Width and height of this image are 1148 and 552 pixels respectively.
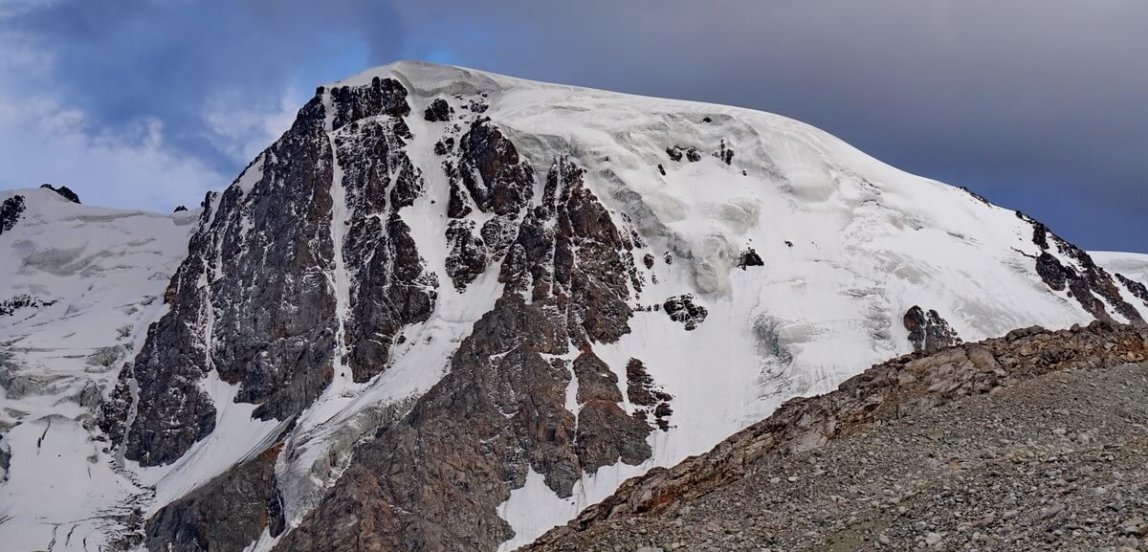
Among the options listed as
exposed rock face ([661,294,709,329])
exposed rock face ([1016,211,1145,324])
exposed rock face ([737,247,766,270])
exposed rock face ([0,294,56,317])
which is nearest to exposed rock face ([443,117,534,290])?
exposed rock face ([661,294,709,329])

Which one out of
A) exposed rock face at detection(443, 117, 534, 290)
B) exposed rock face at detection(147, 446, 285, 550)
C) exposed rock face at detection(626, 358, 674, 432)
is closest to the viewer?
exposed rock face at detection(147, 446, 285, 550)

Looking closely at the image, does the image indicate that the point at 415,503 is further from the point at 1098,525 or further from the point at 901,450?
the point at 1098,525

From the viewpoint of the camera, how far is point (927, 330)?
118m

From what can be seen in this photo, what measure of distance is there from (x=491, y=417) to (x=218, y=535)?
30308 mm

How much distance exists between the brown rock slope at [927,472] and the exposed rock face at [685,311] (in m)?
70.8

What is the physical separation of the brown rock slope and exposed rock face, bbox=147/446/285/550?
2921 inches

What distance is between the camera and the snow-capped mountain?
366 feet

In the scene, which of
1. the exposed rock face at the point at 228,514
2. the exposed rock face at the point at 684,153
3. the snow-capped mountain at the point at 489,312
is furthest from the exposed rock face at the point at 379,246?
the exposed rock face at the point at 684,153

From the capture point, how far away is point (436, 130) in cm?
15650

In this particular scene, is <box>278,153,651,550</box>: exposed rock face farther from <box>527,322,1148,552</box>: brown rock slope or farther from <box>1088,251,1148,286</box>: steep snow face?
<box>1088,251,1148,286</box>: steep snow face

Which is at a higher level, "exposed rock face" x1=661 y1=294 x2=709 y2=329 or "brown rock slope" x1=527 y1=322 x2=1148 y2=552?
"exposed rock face" x1=661 y1=294 x2=709 y2=329

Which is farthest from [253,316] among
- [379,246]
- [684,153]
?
[684,153]

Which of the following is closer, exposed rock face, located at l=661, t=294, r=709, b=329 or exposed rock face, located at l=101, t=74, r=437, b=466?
exposed rock face, located at l=661, t=294, r=709, b=329

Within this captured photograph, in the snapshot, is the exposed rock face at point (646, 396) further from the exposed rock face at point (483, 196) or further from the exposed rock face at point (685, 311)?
the exposed rock face at point (483, 196)
